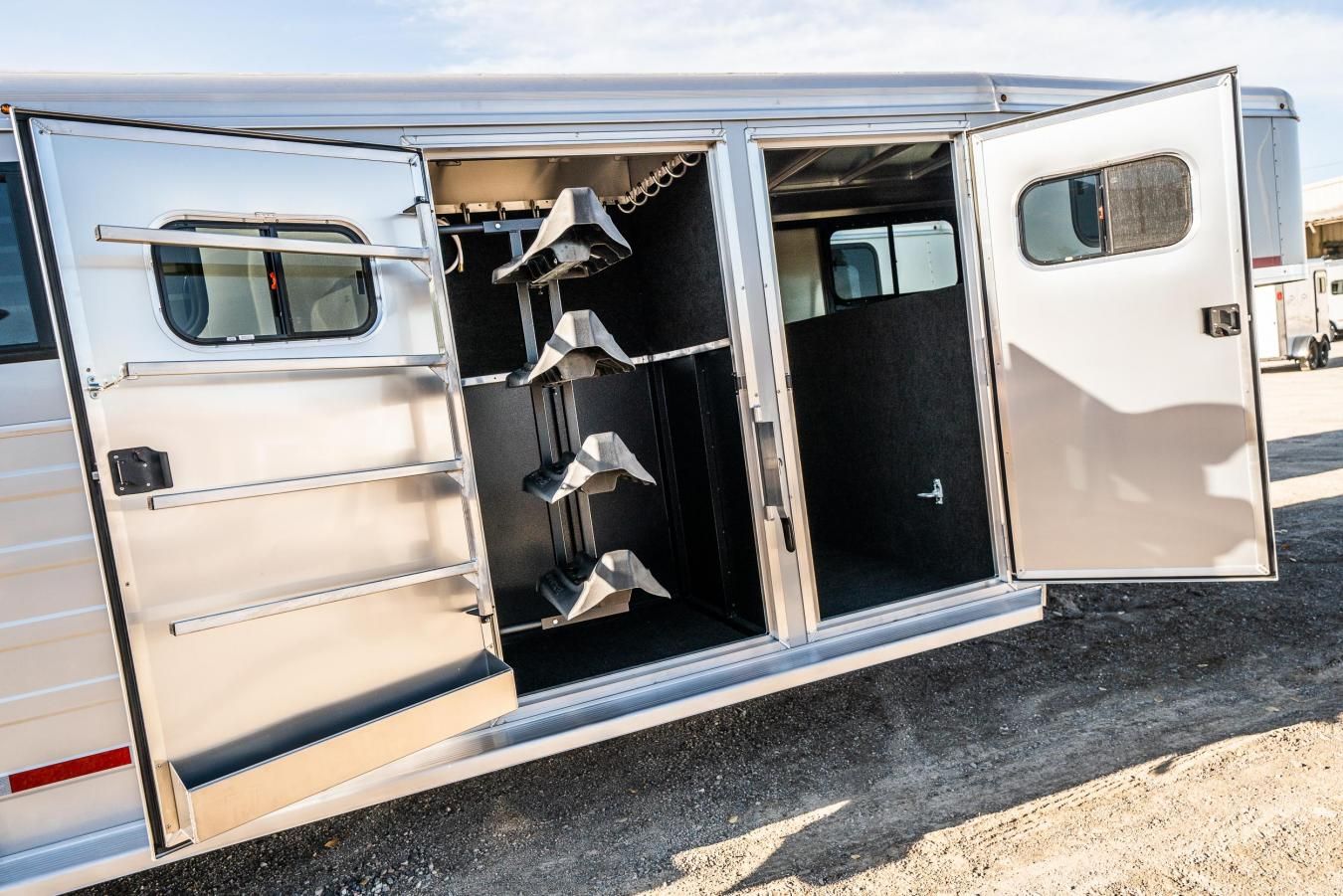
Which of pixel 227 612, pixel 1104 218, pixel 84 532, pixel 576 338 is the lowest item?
pixel 227 612

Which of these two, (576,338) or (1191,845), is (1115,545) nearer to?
(1191,845)

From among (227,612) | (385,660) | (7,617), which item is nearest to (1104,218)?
(385,660)

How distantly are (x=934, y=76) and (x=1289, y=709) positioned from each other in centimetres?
245

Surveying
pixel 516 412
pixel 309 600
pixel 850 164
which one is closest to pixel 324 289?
pixel 309 600

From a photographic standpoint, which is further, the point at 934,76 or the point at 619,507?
the point at 619,507

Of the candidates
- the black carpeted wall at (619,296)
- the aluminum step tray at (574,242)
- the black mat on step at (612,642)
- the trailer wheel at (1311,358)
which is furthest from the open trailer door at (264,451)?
the trailer wheel at (1311,358)

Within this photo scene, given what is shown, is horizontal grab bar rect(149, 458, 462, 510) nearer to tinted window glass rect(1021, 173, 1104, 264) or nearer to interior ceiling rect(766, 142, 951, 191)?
interior ceiling rect(766, 142, 951, 191)

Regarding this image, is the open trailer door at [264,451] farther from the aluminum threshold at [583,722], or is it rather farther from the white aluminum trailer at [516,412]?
the aluminum threshold at [583,722]

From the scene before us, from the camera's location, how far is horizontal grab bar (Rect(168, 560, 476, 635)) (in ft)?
6.64

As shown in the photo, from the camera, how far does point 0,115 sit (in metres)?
2.09

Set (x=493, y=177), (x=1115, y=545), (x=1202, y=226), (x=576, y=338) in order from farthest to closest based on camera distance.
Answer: (x=493, y=177), (x=1115, y=545), (x=1202, y=226), (x=576, y=338)

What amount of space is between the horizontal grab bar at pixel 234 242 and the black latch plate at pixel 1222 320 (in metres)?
2.46

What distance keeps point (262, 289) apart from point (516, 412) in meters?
1.95

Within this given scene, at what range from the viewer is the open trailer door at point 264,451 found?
6.34 feet
